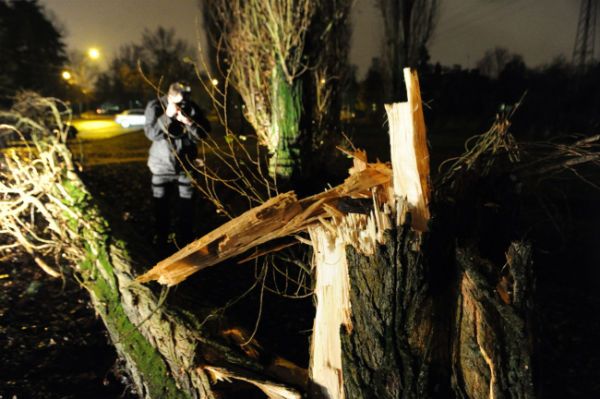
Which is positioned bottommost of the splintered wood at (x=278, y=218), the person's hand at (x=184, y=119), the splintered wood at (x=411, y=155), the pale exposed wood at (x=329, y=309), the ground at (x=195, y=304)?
the ground at (x=195, y=304)

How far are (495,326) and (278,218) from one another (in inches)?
45.3

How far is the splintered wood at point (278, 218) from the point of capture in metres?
2.16

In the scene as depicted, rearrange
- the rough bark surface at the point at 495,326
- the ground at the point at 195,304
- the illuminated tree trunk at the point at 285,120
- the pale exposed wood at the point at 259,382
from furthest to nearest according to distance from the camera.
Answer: the illuminated tree trunk at the point at 285,120
the ground at the point at 195,304
the pale exposed wood at the point at 259,382
the rough bark surface at the point at 495,326

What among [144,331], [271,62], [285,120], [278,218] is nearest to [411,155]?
[278,218]

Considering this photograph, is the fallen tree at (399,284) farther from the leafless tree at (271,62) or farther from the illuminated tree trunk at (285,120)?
the illuminated tree trunk at (285,120)

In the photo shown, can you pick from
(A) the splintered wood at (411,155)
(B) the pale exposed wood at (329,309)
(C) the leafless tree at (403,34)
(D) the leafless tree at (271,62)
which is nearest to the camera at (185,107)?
(D) the leafless tree at (271,62)

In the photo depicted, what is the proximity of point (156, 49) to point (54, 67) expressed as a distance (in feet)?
30.8

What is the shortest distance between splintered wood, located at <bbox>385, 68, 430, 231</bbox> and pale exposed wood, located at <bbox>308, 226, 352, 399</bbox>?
16.9 inches

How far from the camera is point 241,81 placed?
716 centimetres

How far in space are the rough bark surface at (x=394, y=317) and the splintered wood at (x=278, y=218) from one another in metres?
0.30

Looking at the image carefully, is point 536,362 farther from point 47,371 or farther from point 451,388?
point 47,371

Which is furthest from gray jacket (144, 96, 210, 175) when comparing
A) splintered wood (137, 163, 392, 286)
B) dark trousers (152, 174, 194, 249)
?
splintered wood (137, 163, 392, 286)

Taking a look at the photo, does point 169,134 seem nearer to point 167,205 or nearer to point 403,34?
point 167,205

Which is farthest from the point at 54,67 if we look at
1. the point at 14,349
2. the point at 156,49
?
the point at 14,349
